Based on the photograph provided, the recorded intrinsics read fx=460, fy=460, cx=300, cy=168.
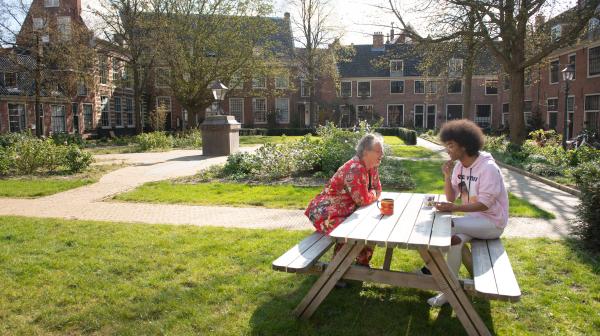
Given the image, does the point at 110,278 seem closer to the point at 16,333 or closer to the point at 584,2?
the point at 16,333

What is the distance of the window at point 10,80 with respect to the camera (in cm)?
2745

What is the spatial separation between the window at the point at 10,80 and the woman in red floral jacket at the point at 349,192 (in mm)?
29489

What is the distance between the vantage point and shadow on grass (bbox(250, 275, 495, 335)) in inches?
132

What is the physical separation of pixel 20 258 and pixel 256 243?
8.31 feet

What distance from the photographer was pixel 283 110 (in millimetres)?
44438

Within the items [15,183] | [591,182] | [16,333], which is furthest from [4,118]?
[591,182]

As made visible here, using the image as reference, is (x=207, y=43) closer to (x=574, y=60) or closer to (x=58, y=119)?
(x=58, y=119)

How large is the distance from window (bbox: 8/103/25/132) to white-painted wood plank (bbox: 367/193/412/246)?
96.5ft

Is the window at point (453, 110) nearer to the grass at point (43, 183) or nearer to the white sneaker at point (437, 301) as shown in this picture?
the grass at point (43, 183)

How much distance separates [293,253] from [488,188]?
5.35ft

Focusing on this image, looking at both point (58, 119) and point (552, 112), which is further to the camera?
point (58, 119)

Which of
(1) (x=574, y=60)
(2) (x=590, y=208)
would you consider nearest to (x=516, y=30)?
(1) (x=574, y=60)

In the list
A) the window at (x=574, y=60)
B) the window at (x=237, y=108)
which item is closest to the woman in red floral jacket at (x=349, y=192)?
the window at (x=574, y=60)

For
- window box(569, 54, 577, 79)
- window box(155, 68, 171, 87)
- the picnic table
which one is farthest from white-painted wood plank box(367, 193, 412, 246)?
window box(569, 54, 577, 79)
